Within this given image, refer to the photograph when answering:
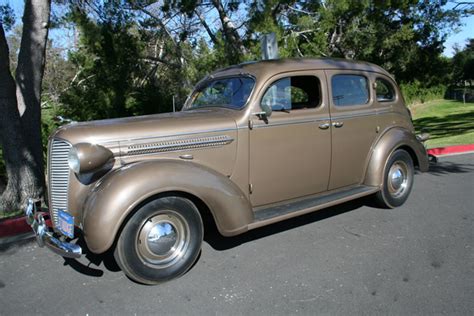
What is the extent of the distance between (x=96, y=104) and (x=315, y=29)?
30.0 feet

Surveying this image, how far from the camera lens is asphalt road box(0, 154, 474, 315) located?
10.2 feet

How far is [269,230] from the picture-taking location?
4.67 m

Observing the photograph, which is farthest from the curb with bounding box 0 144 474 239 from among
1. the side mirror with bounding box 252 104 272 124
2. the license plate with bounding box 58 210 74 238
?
the side mirror with bounding box 252 104 272 124

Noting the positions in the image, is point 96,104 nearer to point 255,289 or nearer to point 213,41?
point 213,41

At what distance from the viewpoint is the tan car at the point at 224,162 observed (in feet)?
10.9

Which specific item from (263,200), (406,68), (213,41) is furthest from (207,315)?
(406,68)

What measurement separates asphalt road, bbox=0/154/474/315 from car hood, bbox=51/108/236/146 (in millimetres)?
1239

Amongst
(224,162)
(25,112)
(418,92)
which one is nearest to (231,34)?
(25,112)

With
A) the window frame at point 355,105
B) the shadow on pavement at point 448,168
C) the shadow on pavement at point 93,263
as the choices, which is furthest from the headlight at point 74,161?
the shadow on pavement at point 448,168

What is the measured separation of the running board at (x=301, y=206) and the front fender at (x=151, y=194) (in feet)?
0.67

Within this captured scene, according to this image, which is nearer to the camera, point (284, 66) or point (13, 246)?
point (284, 66)

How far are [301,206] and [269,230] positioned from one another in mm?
603

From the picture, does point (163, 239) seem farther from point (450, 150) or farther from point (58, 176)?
point (450, 150)

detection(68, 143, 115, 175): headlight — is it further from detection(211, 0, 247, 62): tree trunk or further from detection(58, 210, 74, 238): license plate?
detection(211, 0, 247, 62): tree trunk
